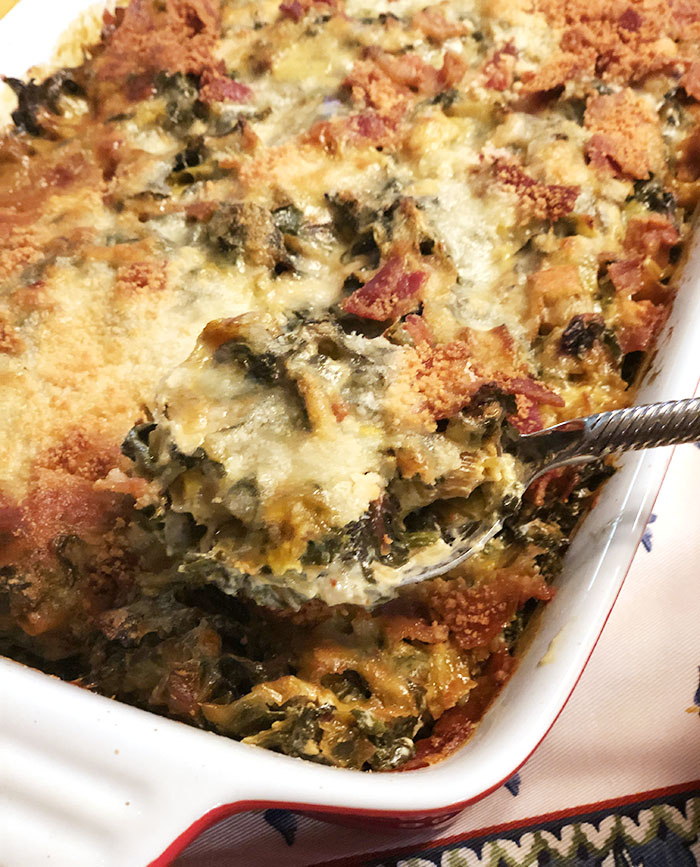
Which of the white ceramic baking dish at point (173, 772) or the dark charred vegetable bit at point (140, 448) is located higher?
the dark charred vegetable bit at point (140, 448)

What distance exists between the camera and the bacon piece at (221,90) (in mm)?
2016

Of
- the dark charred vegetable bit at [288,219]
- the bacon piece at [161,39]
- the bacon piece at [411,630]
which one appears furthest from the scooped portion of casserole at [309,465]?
the bacon piece at [161,39]

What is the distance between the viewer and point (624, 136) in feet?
6.12

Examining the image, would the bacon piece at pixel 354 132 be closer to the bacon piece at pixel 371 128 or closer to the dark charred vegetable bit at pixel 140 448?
the bacon piece at pixel 371 128

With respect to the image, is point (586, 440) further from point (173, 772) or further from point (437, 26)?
point (437, 26)

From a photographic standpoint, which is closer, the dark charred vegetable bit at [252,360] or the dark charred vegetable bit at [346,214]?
the dark charred vegetable bit at [252,360]

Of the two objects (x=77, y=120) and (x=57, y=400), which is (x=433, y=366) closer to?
(x=57, y=400)

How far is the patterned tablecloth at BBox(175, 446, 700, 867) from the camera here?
1.47 meters

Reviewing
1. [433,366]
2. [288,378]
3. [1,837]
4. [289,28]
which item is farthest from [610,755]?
[289,28]

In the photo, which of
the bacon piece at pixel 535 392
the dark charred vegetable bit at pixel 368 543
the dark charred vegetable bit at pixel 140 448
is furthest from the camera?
the bacon piece at pixel 535 392

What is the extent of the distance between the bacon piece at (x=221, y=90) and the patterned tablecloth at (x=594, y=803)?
151 cm

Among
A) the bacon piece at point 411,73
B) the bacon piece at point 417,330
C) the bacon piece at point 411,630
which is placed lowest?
the bacon piece at point 411,630

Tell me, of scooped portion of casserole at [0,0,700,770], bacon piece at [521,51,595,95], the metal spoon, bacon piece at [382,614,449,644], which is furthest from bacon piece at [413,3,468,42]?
bacon piece at [382,614,449,644]

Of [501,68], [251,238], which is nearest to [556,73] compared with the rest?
[501,68]
